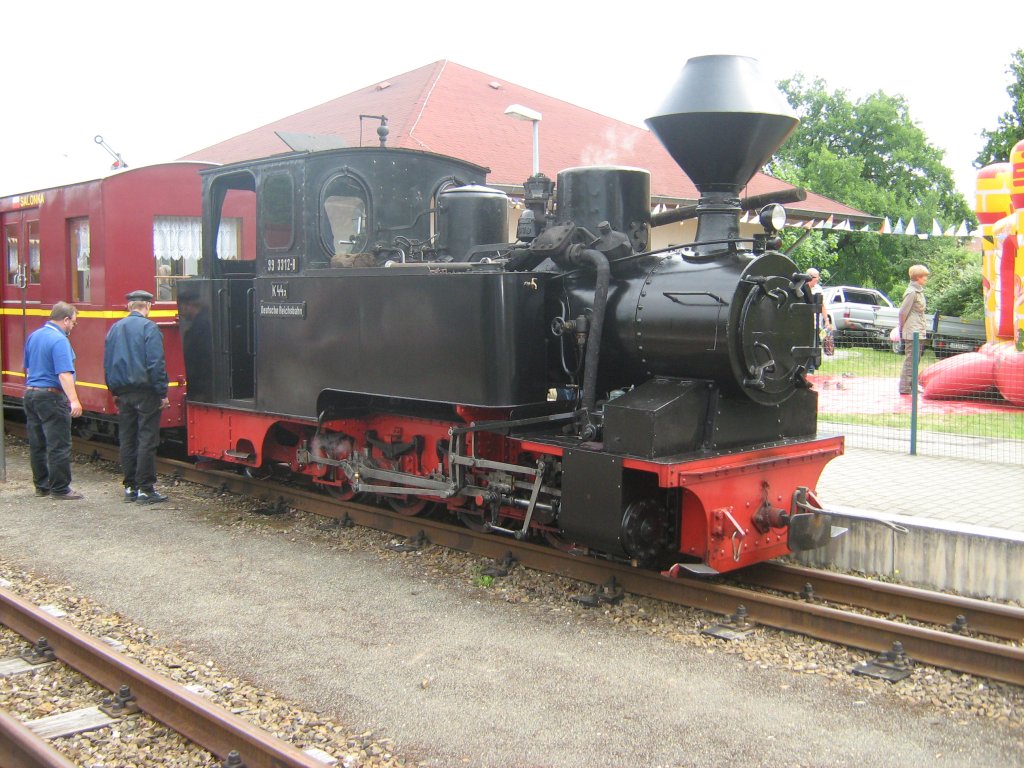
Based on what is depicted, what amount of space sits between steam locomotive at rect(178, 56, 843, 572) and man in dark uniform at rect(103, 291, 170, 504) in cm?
114

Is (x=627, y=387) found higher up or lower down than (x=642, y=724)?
higher up

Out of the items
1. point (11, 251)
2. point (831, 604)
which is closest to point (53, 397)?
point (11, 251)

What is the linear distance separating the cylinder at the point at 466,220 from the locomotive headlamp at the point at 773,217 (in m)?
2.06

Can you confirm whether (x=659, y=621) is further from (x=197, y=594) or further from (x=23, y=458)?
(x=23, y=458)

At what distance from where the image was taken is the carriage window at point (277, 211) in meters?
6.40

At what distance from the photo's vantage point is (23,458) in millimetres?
9703

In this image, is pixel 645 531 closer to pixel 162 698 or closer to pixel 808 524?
pixel 808 524

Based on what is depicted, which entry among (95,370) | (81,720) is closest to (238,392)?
(95,370)

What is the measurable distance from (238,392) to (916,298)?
7667 millimetres

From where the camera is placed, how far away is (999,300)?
12766 millimetres

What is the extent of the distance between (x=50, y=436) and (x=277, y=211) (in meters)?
2.93

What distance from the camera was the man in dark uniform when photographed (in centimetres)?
737

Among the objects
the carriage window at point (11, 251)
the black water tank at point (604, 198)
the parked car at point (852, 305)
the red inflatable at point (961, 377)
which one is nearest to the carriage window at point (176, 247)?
the carriage window at point (11, 251)

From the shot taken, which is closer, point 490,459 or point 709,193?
point 709,193
